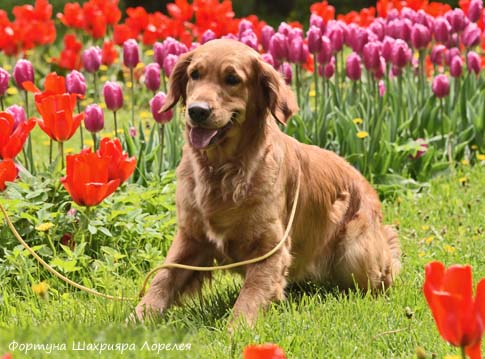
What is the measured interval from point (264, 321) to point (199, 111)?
870mm

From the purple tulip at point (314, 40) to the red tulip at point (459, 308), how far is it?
13.0 ft

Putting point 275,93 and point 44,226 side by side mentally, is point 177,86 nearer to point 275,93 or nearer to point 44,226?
point 275,93

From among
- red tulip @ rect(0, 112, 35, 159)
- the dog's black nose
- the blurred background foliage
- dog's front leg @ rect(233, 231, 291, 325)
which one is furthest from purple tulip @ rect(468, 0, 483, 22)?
the blurred background foliage

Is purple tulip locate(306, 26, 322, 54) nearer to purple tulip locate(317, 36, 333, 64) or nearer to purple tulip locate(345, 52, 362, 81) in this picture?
purple tulip locate(317, 36, 333, 64)

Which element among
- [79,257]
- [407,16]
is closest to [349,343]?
[79,257]

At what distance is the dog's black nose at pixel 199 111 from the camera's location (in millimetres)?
3617

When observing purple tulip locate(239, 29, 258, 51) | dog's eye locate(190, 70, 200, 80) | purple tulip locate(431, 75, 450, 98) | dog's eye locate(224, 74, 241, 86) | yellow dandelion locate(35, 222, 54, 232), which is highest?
dog's eye locate(190, 70, 200, 80)

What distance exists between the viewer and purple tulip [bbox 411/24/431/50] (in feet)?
20.1

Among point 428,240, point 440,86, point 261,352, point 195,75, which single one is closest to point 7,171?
point 195,75

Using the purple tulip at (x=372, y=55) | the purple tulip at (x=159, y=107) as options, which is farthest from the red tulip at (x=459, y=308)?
the purple tulip at (x=372, y=55)

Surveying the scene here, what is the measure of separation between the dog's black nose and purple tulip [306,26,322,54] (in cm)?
236

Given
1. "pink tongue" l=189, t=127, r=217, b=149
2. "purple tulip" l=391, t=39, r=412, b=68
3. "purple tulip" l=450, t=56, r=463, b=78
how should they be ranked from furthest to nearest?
"purple tulip" l=450, t=56, r=463, b=78 → "purple tulip" l=391, t=39, r=412, b=68 → "pink tongue" l=189, t=127, r=217, b=149

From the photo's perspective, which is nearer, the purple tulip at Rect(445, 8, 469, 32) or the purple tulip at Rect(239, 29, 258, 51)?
the purple tulip at Rect(239, 29, 258, 51)

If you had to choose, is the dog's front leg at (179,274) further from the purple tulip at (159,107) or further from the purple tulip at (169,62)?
the purple tulip at (169,62)
